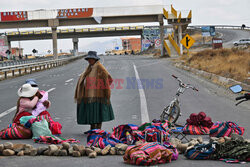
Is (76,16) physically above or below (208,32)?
above

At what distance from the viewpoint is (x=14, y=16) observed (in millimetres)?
63875

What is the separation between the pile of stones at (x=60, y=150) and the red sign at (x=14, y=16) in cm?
5980

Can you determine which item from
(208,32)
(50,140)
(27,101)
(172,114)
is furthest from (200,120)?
(208,32)

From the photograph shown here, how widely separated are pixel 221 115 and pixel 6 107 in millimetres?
7183

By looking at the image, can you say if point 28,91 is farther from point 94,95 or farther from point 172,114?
point 172,114

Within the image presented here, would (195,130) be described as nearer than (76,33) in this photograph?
Yes

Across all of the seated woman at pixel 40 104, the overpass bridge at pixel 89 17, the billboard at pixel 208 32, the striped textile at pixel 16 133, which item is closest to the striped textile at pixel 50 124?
the striped textile at pixel 16 133

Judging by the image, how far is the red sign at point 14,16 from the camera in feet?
209

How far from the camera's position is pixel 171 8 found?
215 feet

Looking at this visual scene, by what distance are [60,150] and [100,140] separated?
2.99 feet

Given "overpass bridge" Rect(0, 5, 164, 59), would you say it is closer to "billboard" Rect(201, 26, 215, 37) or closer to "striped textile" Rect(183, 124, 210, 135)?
"billboard" Rect(201, 26, 215, 37)

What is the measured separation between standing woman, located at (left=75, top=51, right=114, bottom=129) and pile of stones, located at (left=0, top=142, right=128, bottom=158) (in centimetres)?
189

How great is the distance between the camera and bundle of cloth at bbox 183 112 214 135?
8523 mm

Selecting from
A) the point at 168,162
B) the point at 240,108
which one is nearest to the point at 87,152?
the point at 168,162
